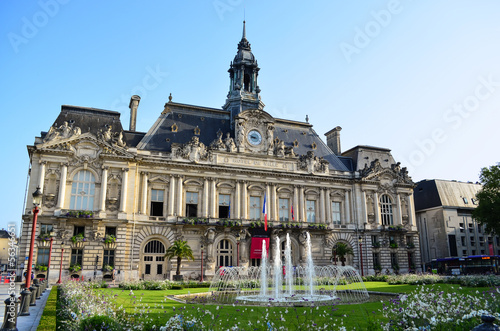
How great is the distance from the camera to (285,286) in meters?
29.9

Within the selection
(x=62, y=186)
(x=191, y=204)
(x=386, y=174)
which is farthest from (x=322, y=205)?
(x=62, y=186)

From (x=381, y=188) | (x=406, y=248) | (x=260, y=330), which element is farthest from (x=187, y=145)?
(x=260, y=330)

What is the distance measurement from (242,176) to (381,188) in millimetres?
18961

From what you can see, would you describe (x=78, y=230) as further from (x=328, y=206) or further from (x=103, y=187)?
(x=328, y=206)

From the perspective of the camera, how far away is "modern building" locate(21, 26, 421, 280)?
38.0 m

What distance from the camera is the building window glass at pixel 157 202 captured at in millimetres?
41500

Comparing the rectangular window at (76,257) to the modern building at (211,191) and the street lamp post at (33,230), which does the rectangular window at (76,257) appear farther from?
the street lamp post at (33,230)

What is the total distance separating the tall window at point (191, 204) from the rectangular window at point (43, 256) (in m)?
13.6

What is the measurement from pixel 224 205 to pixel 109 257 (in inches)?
503

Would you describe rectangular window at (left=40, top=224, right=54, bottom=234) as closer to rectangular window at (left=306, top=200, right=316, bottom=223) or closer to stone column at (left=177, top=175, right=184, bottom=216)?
stone column at (left=177, top=175, right=184, bottom=216)

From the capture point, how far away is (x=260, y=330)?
29.2ft

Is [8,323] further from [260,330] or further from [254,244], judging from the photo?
[254,244]

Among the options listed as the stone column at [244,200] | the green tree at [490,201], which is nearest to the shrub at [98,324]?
the stone column at [244,200]

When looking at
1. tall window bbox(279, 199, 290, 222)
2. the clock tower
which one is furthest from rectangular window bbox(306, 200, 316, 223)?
the clock tower
